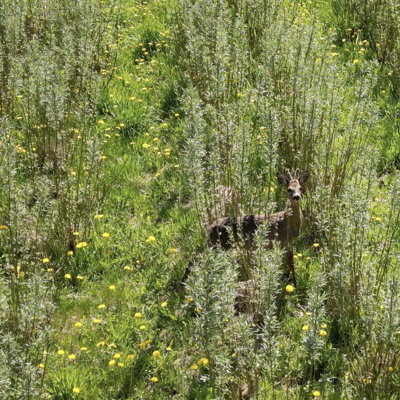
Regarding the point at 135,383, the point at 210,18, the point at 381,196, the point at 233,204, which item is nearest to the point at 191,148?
the point at 233,204

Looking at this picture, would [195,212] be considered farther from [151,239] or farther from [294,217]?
[294,217]

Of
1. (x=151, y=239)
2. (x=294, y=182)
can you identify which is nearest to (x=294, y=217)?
(x=294, y=182)

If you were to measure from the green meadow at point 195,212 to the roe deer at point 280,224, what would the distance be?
0.10 meters

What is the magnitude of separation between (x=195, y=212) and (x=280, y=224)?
0.75 metres

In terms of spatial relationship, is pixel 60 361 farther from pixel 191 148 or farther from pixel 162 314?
pixel 191 148

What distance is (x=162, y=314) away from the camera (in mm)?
4918

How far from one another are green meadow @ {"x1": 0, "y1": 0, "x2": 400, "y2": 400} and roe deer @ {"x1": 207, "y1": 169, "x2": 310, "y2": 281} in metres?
0.10

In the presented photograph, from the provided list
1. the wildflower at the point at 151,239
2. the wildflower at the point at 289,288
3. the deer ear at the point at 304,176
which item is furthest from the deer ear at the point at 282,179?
the wildflower at the point at 151,239

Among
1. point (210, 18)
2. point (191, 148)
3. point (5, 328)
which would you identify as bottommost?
point (5, 328)

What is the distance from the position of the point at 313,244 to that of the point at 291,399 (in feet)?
4.94

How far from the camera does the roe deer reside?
5.03m

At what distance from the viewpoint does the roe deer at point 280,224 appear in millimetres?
5031

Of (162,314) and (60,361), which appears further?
(162,314)

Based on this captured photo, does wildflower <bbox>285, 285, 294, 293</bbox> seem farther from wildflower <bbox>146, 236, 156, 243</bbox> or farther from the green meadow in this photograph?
wildflower <bbox>146, 236, 156, 243</bbox>
